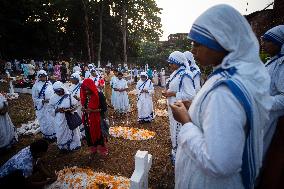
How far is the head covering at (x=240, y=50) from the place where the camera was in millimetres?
1523

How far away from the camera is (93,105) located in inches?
277

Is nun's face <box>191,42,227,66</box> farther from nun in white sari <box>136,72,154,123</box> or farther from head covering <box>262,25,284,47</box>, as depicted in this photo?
nun in white sari <box>136,72,154,123</box>

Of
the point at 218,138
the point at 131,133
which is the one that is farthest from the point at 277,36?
the point at 131,133

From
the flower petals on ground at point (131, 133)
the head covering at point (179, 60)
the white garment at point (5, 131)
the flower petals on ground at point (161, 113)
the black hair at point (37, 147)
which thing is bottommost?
the flower petals on ground at point (161, 113)

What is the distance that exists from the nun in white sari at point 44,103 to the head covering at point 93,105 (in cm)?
247

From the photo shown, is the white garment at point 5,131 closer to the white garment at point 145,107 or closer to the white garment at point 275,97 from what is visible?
the white garment at point 145,107

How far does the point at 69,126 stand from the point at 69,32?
132 feet

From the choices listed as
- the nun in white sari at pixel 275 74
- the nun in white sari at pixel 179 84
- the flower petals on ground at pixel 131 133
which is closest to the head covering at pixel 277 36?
the nun in white sari at pixel 275 74

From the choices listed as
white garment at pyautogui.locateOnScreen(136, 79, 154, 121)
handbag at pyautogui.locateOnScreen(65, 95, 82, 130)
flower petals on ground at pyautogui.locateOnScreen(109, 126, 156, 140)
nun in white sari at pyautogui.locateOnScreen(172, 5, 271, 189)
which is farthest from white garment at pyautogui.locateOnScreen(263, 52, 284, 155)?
white garment at pyautogui.locateOnScreen(136, 79, 154, 121)

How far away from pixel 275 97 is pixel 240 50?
1.81m

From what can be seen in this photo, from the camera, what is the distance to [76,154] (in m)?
7.83

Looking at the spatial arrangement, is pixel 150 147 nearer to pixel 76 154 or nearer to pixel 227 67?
pixel 76 154

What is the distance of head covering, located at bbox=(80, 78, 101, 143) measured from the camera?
696 centimetres

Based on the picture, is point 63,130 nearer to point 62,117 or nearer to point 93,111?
point 62,117
